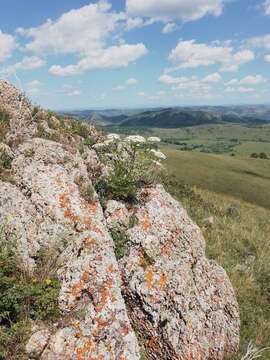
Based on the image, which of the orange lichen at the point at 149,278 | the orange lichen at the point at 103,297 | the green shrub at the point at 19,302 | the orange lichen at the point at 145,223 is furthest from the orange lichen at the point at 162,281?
the green shrub at the point at 19,302

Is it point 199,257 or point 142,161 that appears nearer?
point 199,257

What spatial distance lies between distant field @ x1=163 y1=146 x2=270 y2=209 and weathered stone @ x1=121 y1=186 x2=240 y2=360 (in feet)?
151

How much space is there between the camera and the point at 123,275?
8.91 meters

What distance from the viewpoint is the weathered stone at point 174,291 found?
8.30m

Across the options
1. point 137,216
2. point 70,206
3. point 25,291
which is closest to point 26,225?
point 70,206

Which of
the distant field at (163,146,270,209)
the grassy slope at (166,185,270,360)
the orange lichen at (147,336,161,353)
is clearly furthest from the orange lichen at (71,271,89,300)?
the distant field at (163,146,270,209)

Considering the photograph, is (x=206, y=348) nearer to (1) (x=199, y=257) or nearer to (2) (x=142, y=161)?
(1) (x=199, y=257)

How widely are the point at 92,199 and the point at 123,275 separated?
2133mm

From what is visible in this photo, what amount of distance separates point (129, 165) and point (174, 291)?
433cm

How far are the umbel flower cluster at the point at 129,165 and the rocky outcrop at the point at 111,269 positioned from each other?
1.74ft

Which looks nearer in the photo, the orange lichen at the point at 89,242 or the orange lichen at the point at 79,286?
the orange lichen at the point at 79,286

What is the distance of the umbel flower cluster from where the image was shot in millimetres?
10953

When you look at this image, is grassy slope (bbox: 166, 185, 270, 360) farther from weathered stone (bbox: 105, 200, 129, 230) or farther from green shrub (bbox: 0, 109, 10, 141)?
green shrub (bbox: 0, 109, 10, 141)

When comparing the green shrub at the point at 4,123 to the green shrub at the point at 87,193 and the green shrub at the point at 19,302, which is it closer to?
the green shrub at the point at 87,193
